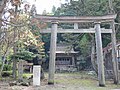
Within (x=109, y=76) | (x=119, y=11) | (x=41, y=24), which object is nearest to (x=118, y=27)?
(x=119, y=11)

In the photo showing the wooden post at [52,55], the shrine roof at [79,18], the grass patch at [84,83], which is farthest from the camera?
the shrine roof at [79,18]

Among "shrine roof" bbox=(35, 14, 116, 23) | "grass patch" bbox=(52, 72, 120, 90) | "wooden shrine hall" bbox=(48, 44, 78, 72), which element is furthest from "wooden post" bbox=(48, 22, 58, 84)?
"wooden shrine hall" bbox=(48, 44, 78, 72)

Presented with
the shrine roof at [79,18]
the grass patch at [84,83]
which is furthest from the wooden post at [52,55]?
the grass patch at [84,83]

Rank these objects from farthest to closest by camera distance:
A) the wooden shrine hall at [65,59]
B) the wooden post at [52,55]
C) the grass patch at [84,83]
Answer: the wooden shrine hall at [65,59] → the wooden post at [52,55] → the grass patch at [84,83]

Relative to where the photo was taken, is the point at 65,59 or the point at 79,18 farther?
the point at 65,59

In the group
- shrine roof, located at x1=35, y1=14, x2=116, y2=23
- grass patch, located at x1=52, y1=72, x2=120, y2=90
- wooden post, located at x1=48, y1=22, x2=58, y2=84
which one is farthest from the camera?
shrine roof, located at x1=35, y1=14, x2=116, y2=23

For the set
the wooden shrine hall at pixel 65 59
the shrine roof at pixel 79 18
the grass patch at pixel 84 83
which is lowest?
the grass patch at pixel 84 83

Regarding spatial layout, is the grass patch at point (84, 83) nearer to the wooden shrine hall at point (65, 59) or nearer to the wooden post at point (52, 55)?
the wooden post at point (52, 55)

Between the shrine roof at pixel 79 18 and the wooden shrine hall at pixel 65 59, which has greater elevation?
the shrine roof at pixel 79 18

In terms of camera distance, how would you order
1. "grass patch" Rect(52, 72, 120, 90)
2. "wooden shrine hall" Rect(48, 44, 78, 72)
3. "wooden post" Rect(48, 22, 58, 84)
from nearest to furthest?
"grass patch" Rect(52, 72, 120, 90) < "wooden post" Rect(48, 22, 58, 84) < "wooden shrine hall" Rect(48, 44, 78, 72)

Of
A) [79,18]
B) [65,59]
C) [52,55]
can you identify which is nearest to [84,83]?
[52,55]

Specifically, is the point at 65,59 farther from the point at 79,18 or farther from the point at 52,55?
the point at 52,55

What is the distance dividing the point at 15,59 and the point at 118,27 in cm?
923

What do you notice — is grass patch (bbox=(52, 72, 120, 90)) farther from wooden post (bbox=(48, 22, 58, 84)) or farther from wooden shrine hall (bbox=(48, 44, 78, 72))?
wooden shrine hall (bbox=(48, 44, 78, 72))
